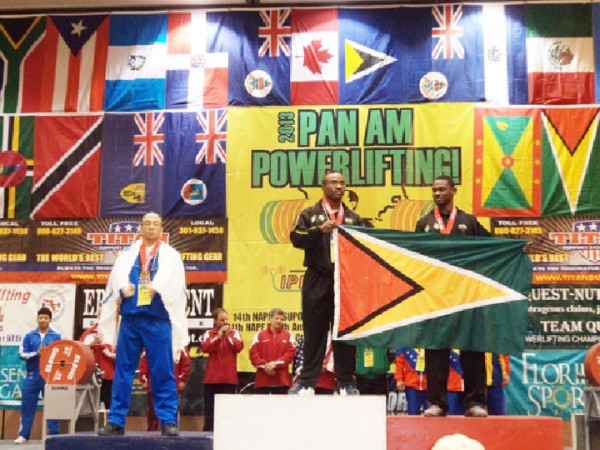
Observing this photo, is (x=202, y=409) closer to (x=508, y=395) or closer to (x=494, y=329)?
(x=508, y=395)

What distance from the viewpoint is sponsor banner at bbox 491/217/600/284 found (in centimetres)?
1155

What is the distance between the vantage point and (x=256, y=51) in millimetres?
12617

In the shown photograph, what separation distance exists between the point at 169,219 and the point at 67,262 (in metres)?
1.67

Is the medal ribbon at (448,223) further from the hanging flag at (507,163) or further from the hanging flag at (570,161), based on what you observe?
the hanging flag at (570,161)

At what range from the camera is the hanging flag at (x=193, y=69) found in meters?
12.5

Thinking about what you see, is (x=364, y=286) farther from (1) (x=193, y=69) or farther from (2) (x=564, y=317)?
(1) (x=193, y=69)

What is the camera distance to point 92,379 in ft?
30.7

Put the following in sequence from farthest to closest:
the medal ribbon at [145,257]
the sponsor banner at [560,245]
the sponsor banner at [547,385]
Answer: the sponsor banner at [560,245] < the sponsor banner at [547,385] < the medal ribbon at [145,257]

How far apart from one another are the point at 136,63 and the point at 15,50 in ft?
6.72

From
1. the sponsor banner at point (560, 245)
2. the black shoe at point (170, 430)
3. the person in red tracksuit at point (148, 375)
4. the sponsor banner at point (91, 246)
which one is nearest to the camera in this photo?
the black shoe at point (170, 430)

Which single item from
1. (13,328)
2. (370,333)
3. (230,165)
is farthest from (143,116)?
(370,333)

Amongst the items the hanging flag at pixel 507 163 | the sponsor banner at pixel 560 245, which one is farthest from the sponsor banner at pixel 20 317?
the sponsor banner at pixel 560 245

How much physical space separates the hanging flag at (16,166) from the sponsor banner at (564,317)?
25.5 ft

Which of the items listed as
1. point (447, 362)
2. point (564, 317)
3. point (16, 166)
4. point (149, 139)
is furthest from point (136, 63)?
point (447, 362)
